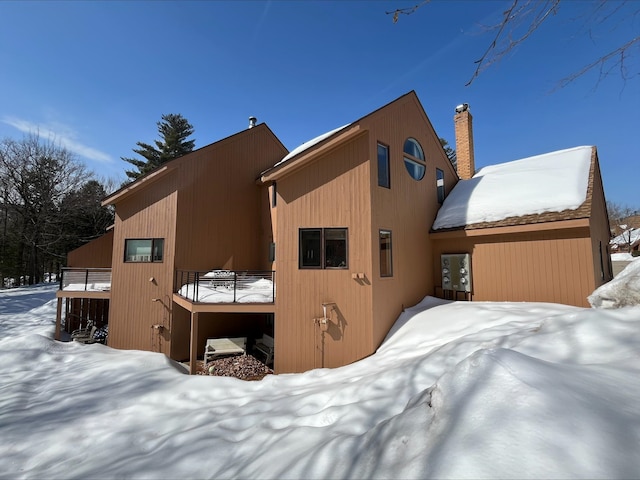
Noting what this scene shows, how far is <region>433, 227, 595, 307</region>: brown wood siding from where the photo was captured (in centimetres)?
738

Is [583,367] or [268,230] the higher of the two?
[268,230]

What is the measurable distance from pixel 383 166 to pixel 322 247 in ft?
9.84

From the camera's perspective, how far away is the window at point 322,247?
7730 millimetres

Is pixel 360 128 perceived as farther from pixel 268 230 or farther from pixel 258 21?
pixel 268 230

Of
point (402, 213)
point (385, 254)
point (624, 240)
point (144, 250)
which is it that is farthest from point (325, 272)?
point (624, 240)

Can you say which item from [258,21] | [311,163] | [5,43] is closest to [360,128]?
[311,163]

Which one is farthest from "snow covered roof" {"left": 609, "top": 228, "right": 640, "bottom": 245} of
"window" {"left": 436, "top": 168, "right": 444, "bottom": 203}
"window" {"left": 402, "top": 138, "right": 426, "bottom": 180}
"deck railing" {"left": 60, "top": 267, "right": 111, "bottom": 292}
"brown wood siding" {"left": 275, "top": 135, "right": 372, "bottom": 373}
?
"deck railing" {"left": 60, "top": 267, "right": 111, "bottom": 292}

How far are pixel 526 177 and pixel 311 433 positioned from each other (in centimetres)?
1045

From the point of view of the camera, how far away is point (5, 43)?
9.43 metres

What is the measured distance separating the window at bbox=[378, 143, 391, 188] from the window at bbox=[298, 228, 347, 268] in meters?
1.89

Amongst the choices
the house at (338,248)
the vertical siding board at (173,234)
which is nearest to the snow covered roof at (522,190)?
the house at (338,248)

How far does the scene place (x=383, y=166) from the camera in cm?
836

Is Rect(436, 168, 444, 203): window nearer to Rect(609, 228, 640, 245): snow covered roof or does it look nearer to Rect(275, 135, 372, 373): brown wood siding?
Rect(275, 135, 372, 373): brown wood siding

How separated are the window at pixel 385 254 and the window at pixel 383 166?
56.3 inches
